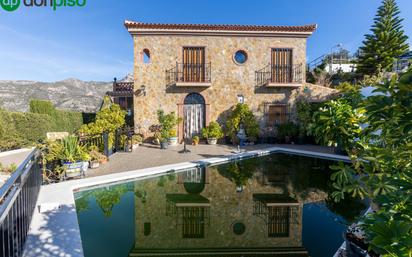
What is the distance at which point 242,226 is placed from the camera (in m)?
4.23

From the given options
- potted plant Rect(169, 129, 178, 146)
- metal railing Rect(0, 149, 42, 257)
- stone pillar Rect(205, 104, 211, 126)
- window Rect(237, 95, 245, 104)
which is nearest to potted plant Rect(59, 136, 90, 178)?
metal railing Rect(0, 149, 42, 257)

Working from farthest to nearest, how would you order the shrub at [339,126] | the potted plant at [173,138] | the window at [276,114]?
the window at [276,114] < the potted plant at [173,138] < the shrub at [339,126]

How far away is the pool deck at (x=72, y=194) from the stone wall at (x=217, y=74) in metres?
4.41

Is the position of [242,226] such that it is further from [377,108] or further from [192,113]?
[192,113]

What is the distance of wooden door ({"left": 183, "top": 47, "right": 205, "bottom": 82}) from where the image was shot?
14.0 meters

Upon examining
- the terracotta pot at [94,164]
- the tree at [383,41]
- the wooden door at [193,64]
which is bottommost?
the terracotta pot at [94,164]

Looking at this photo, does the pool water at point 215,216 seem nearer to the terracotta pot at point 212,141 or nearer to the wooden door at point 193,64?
the terracotta pot at point 212,141

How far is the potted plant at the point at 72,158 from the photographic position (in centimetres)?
Answer: 660

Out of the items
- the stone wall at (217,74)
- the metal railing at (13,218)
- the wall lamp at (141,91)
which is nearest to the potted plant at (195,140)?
the stone wall at (217,74)

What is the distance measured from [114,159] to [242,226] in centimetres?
694

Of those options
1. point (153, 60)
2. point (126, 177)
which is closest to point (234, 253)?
point (126, 177)

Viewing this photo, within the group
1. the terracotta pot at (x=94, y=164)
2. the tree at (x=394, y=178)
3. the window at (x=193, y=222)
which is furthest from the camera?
the terracotta pot at (x=94, y=164)

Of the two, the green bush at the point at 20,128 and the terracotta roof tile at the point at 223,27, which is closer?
the green bush at the point at 20,128

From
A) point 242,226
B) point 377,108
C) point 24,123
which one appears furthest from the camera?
point 24,123
